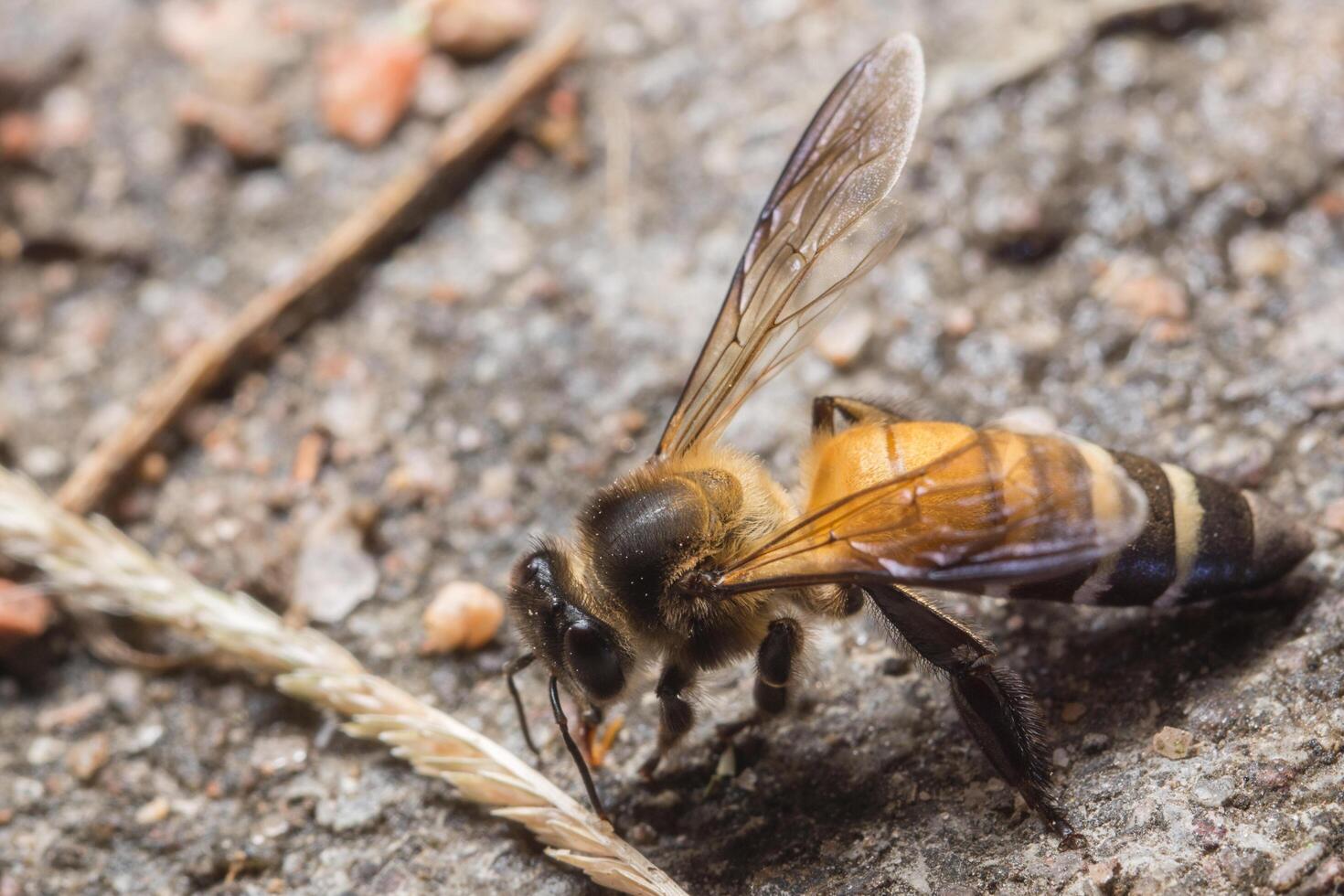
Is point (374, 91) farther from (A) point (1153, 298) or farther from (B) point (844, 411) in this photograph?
(A) point (1153, 298)

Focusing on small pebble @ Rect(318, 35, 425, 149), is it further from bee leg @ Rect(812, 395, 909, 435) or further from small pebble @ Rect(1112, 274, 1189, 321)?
small pebble @ Rect(1112, 274, 1189, 321)

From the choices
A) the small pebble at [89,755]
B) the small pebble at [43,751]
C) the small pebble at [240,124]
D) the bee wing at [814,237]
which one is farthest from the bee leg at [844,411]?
the small pebble at [240,124]

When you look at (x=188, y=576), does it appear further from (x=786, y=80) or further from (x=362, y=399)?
(x=786, y=80)

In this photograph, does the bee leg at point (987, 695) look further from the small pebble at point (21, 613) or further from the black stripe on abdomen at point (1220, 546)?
the small pebble at point (21, 613)

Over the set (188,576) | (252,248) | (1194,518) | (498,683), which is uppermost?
(252,248)

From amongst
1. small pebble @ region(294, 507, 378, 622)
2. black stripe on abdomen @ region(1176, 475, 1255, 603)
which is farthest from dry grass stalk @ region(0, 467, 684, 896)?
black stripe on abdomen @ region(1176, 475, 1255, 603)

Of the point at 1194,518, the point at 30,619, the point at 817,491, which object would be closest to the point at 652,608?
the point at 817,491
